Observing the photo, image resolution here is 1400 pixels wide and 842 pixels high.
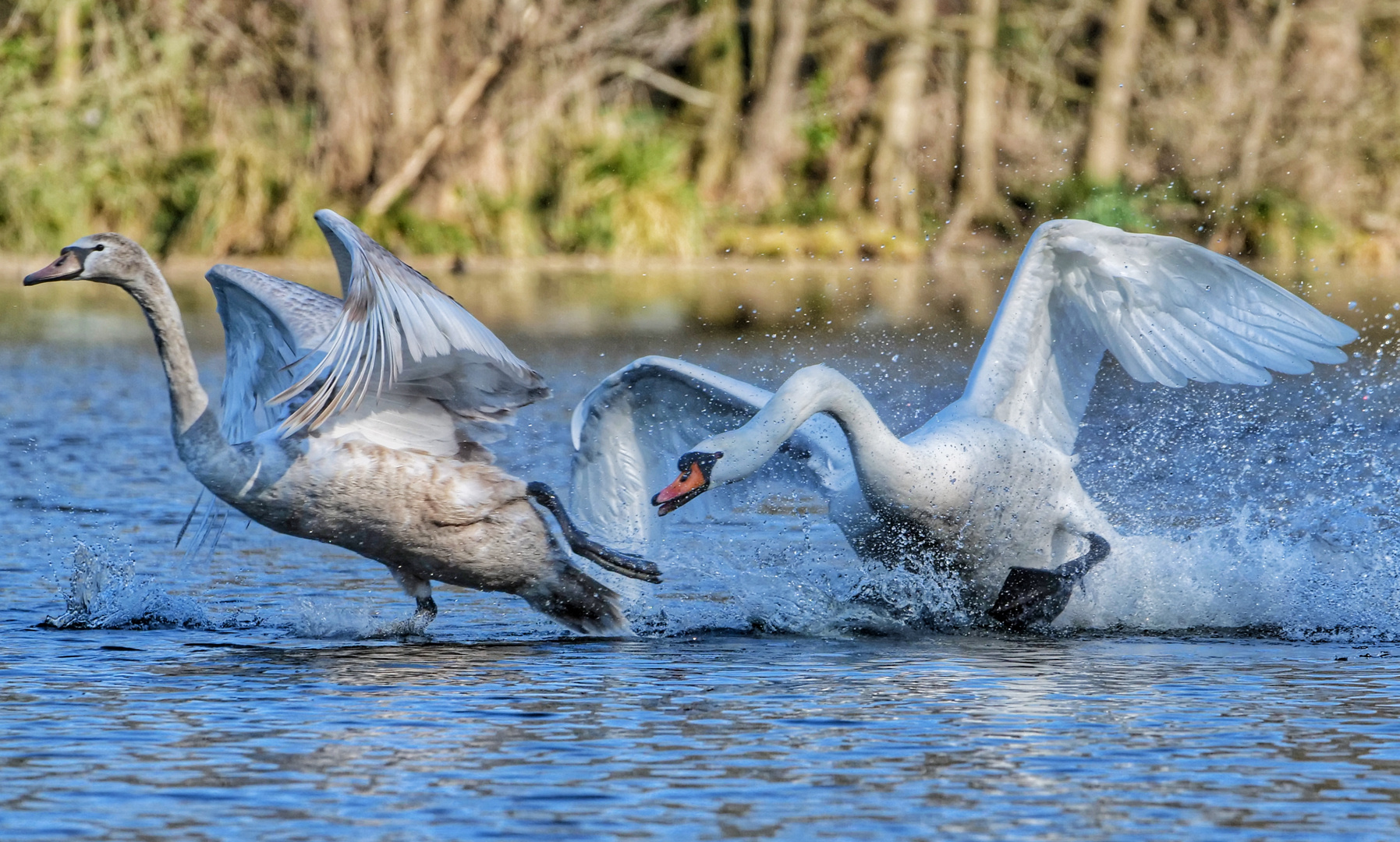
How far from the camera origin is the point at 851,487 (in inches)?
313

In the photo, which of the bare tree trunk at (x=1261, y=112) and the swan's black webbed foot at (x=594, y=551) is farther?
the bare tree trunk at (x=1261, y=112)

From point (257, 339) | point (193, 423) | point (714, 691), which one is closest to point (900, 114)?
point (257, 339)

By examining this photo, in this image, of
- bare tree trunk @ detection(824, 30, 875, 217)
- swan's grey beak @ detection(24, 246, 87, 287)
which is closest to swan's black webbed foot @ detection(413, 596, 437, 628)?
swan's grey beak @ detection(24, 246, 87, 287)

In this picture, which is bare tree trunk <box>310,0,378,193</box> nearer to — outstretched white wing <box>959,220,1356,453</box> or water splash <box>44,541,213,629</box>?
water splash <box>44,541,213,629</box>

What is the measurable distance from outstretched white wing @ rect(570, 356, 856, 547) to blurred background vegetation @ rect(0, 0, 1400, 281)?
2023 cm

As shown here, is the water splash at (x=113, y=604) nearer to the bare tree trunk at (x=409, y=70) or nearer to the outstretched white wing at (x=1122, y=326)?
the outstretched white wing at (x=1122, y=326)

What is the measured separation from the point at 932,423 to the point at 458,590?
7.50ft

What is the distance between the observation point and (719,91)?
38.5 m

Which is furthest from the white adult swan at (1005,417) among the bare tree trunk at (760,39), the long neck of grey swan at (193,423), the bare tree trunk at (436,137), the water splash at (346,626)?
the bare tree trunk at (760,39)

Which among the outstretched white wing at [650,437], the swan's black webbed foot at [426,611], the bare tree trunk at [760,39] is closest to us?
the swan's black webbed foot at [426,611]

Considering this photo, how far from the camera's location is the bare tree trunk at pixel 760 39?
37.8 meters

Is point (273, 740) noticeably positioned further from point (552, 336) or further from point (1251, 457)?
point (552, 336)

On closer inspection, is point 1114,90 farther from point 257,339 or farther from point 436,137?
point 257,339

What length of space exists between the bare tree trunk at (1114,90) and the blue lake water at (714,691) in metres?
24.9
